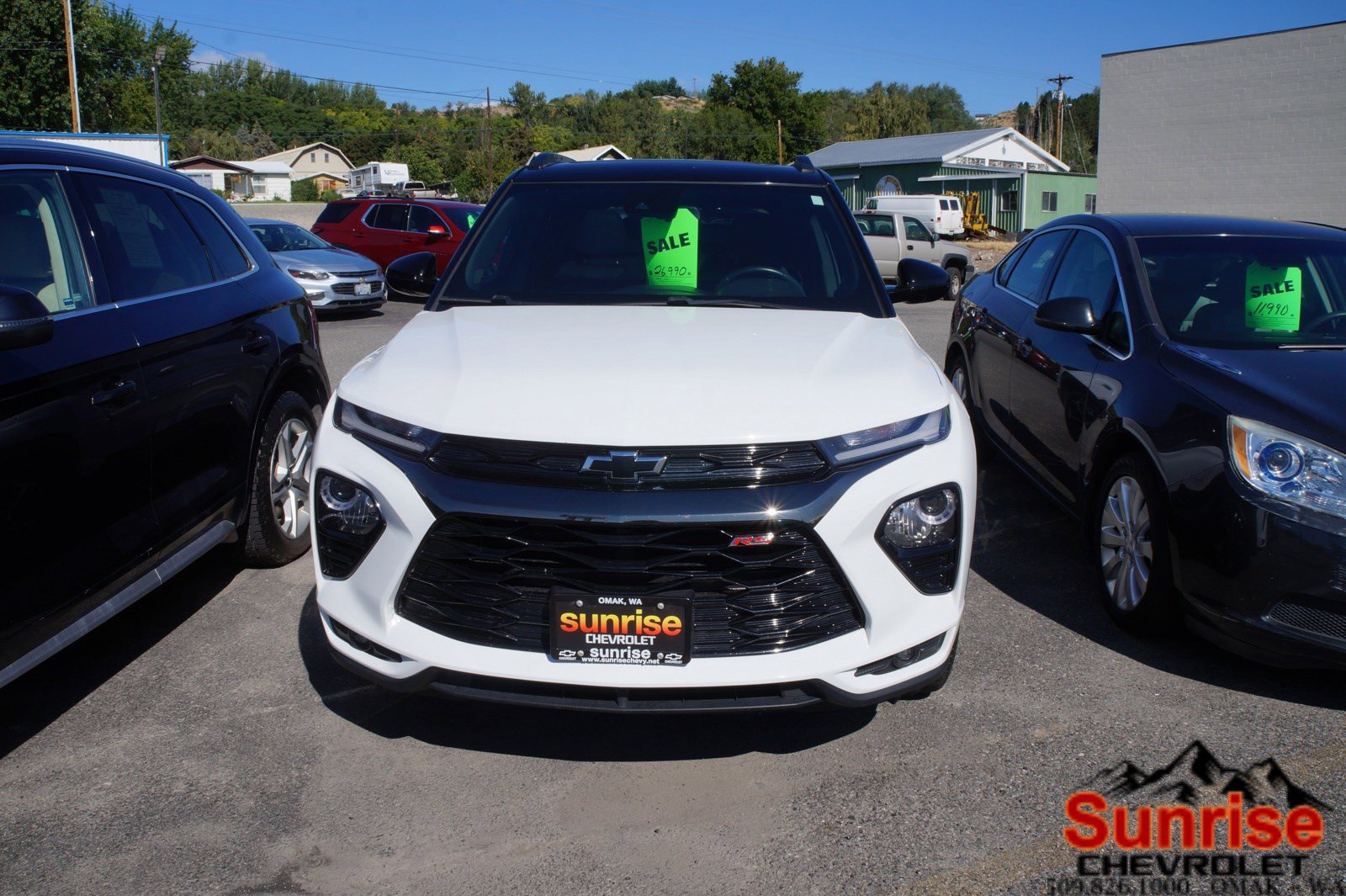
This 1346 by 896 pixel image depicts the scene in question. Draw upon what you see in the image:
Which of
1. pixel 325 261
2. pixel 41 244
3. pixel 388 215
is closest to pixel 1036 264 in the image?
pixel 41 244

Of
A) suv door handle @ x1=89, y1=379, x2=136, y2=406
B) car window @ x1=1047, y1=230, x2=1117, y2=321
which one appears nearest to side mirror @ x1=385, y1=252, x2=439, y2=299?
suv door handle @ x1=89, y1=379, x2=136, y2=406

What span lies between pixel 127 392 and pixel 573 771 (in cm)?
188

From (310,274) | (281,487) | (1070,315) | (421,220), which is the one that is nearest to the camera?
(1070,315)

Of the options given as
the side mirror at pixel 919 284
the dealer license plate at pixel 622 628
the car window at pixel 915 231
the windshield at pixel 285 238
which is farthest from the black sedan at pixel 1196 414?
the car window at pixel 915 231

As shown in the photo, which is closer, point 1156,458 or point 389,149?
point 1156,458

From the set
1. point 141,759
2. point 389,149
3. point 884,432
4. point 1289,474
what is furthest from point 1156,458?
point 389,149

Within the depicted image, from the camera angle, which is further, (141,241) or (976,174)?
(976,174)

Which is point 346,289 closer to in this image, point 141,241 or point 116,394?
point 141,241

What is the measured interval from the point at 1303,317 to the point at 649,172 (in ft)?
9.19

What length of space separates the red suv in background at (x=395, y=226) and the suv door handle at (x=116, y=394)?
51.7ft

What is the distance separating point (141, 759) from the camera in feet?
10.3

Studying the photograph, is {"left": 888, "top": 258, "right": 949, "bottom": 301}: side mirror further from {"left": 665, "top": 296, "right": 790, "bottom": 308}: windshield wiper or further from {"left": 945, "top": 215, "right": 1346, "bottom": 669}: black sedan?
{"left": 665, "top": 296, "right": 790, "bottom": 308}: windshield wiper

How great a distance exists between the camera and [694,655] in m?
2.67

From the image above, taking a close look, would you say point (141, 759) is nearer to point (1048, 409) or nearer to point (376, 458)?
point (376, 458)
